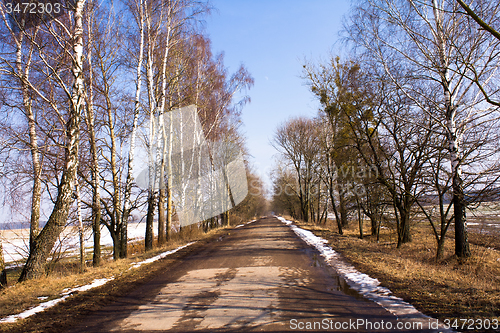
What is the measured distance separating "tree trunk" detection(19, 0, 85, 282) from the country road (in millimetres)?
3074

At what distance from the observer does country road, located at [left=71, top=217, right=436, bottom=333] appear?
368 cm

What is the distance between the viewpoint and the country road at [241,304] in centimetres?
368

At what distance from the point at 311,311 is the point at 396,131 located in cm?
1044

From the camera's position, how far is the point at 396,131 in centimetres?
1226

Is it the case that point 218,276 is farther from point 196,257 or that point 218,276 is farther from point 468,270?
point 468,270

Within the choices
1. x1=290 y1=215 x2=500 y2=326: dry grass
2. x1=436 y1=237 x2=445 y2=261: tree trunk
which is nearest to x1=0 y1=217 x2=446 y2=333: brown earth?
x1=290 y1=215 x2=500 y2=326: dry grass

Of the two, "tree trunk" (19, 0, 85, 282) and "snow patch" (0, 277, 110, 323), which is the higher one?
"tree trunk" (19, 0, 85, 282)

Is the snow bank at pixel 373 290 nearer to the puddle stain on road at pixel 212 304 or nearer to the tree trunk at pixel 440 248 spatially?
the puddle stain on road at pixel 212 304

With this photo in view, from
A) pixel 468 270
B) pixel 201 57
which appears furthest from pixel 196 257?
pixel 201 57

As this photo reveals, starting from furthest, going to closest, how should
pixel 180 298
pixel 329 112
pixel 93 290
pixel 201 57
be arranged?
pixel 201 57 < pixel 329 112 < pixel 93 290 < pixel 180 298

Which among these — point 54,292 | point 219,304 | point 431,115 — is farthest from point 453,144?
point 54,292

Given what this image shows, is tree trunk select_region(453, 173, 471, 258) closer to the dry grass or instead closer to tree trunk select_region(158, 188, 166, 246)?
the dry grass

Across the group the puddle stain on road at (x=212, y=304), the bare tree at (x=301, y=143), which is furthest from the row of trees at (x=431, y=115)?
the bare tree at (x=301, y=143)

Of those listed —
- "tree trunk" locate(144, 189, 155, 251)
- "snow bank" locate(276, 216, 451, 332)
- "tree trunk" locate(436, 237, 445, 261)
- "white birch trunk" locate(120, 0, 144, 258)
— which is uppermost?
"white birch trunk" locate(120, 0, 144, 258)
